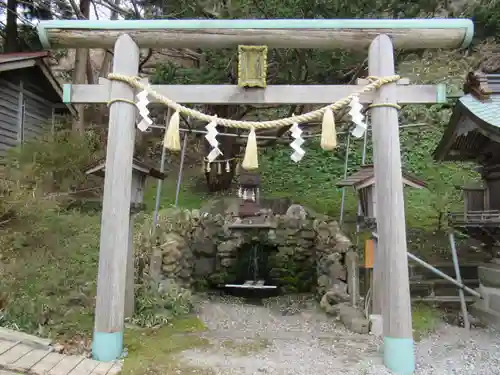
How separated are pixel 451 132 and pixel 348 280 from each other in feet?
10.2

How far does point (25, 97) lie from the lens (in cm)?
1185

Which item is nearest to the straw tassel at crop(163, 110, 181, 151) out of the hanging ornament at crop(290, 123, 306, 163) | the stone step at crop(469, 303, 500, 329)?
the hanging ornament at crop(290, 123, 306, 163)

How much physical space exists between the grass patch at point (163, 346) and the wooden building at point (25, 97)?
753cm

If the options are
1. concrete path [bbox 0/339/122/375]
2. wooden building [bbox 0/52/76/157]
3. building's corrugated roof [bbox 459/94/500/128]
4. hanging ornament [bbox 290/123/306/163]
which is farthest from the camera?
wooden building [bbox 0/52/76/157]

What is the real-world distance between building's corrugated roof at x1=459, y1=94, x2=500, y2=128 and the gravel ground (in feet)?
10.2

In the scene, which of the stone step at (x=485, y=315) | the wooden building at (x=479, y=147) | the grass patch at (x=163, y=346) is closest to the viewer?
the grass patch at (x=163, y=346)

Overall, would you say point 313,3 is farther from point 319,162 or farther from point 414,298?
point 319,162

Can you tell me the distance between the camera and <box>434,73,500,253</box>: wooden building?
20.3 feet

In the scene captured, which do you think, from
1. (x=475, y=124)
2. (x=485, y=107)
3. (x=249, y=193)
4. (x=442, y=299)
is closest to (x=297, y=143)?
(x=475, y=124)

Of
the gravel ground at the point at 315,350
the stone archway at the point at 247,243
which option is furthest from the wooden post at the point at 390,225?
the stone archway at the point at 247,243

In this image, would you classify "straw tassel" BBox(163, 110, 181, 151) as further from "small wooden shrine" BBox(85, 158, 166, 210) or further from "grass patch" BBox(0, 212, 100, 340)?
"grass patch" BBox(0, 212, 100, 340)

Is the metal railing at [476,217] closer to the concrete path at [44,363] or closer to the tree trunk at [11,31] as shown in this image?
the concrete path at [44,363]

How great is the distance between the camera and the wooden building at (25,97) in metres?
10.8

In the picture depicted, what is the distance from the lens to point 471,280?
798cm
